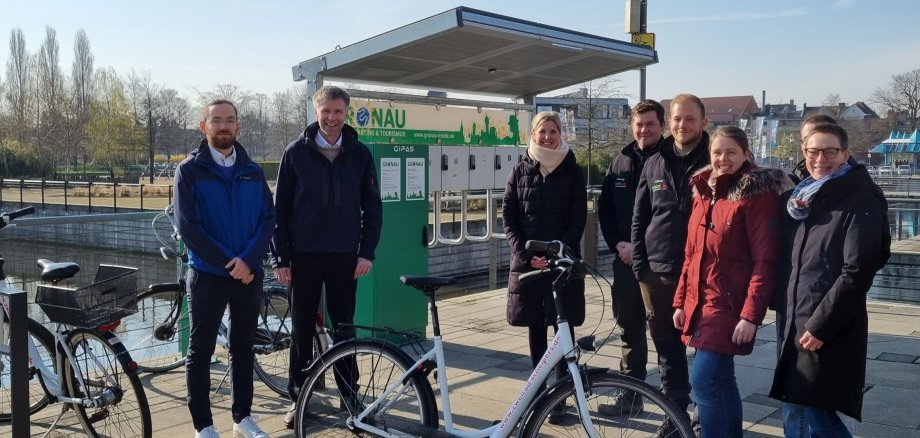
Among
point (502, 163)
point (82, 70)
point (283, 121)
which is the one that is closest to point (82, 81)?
point (82, 70)

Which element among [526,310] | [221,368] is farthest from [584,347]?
[221,368]

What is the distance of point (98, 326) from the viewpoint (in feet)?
13.6

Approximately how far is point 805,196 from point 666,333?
4.00 feet

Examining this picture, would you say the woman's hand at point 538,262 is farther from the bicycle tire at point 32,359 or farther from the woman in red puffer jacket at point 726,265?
the bicycle tire at point 32,359

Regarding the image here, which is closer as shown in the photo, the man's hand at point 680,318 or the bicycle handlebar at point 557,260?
the bicycle handlebar at point 557,260

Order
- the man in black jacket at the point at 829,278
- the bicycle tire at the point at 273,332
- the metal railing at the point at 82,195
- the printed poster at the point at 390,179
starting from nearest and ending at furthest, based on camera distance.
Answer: the man in black jacket at the point at 829,278, the bicycle tire at the point at 273,332, the printed poster at the point at 390,179, the metal railing at the point at 82,195

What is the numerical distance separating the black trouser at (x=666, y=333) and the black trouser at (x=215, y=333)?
207cm

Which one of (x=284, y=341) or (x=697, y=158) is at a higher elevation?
(x=697, y=158)

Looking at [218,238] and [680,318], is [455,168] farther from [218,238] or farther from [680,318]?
[680,318]

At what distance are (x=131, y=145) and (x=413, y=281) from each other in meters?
50.2

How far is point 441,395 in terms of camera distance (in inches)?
157

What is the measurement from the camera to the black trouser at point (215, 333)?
4.17m

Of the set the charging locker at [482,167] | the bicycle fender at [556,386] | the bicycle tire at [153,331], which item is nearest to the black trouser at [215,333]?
the bicycle tire at [153,331]

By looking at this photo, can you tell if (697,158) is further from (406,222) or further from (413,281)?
(406,222)
